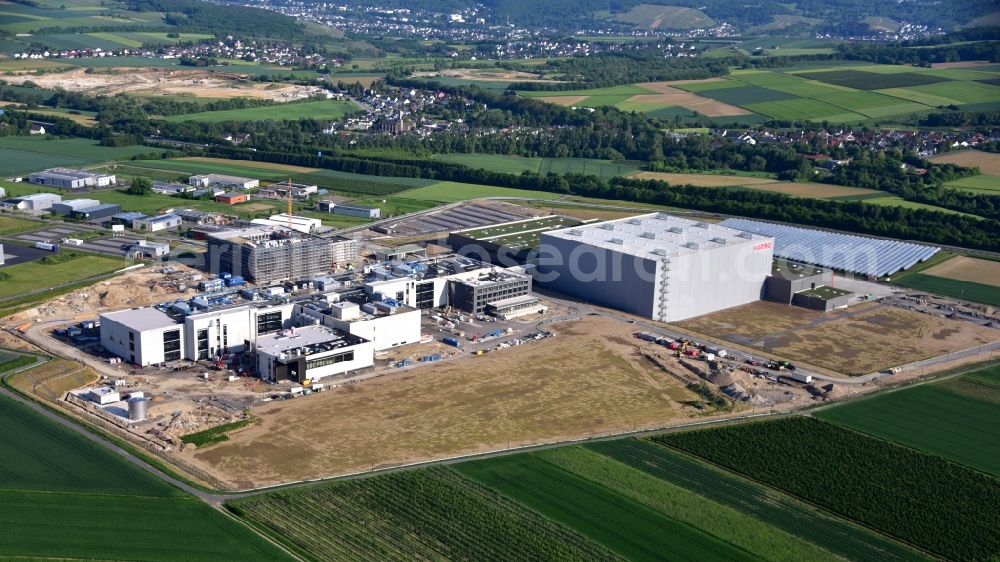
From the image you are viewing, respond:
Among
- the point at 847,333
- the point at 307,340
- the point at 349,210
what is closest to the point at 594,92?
the point at 349,210

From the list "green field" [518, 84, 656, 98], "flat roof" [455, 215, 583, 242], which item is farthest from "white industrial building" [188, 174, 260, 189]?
"green field" [518, 84, 656, 98]

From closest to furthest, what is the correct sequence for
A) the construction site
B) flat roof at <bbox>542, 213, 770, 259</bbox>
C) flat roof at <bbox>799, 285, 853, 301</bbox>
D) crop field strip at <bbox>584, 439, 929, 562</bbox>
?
1. crop field strip at <bbox>584, 439, 929, 562</bbox>
2. the construction site
3. flat roof at <bbox>542, 213, 770, 259</bbox>
4. flat roof at <bbox>799, 285, 853, 301</bbox>

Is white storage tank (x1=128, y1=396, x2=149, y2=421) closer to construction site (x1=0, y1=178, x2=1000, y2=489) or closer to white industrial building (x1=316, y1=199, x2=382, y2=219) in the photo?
construction site (x1=0, y1=178, x2=1000, y2=489)

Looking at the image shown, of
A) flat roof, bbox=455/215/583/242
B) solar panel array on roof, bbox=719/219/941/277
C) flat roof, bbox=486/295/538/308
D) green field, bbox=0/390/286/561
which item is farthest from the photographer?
flat roof, bbox=455/215/583/242

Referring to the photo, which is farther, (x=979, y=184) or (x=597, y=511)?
(x=979, y=184)

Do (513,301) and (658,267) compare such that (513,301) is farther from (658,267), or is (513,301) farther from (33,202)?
(33,202)

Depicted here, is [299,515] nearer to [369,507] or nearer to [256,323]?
[369,507]

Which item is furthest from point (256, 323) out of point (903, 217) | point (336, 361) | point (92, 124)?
point (92, 124)
